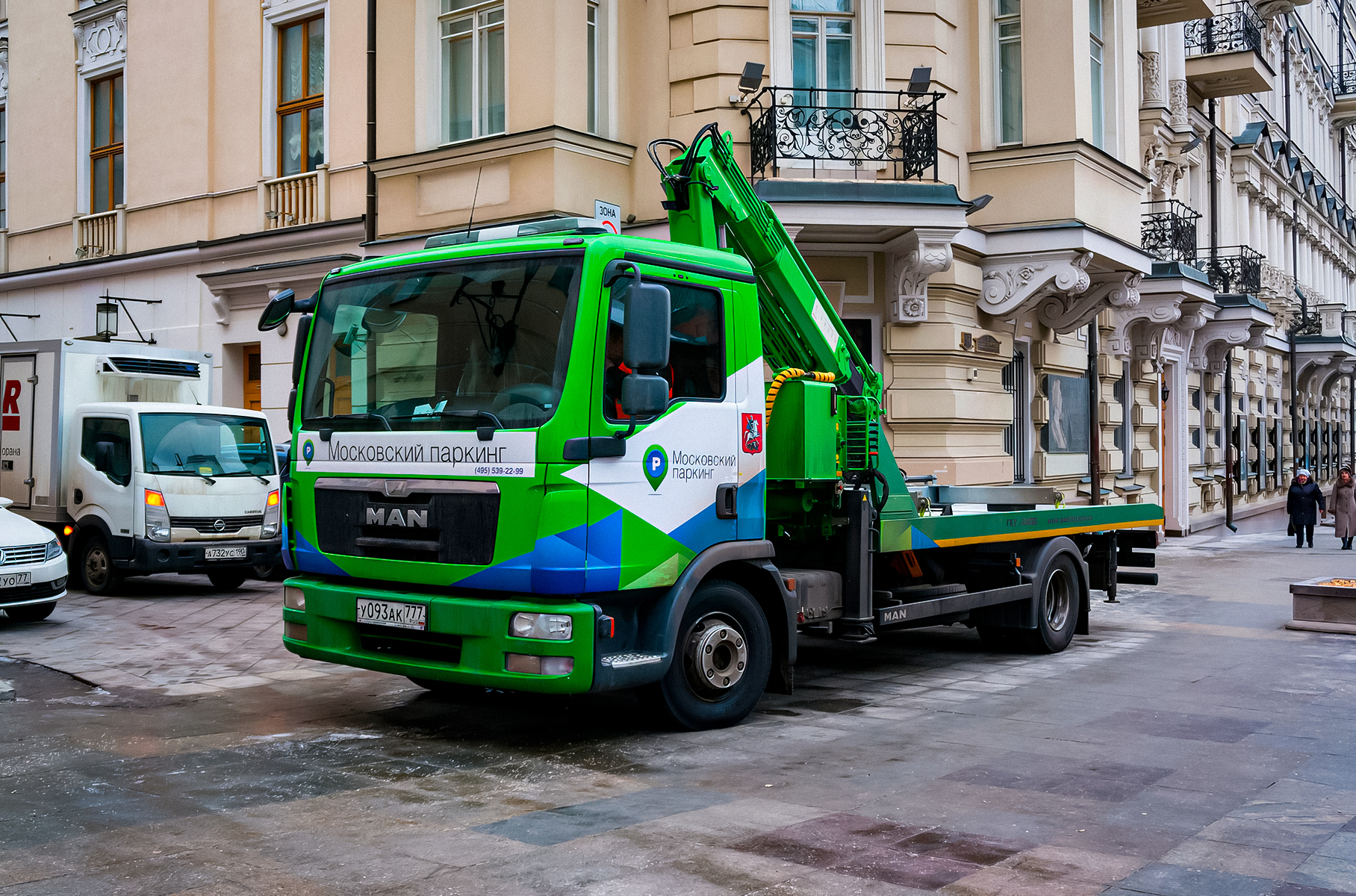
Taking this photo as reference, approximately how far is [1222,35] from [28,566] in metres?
22.8

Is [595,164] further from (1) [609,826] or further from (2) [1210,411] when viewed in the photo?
(2) [1210,411]

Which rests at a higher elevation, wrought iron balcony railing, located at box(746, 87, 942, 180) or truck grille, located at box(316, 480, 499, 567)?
wrought iron balcony railing, located at box(746, 87, 942, 180)

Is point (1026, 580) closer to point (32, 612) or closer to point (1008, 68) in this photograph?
point (1008, 68)

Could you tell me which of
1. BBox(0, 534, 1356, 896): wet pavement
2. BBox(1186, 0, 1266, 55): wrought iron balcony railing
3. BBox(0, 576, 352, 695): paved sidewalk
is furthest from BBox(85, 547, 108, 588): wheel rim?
BBox(1186, 0, 1266, 55): wrought iron balcony railing

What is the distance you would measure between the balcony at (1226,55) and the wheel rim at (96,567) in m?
20.6

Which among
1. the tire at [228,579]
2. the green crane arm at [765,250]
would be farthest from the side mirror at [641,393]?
the tire at [228,579]

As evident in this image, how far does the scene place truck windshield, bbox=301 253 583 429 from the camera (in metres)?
6.52

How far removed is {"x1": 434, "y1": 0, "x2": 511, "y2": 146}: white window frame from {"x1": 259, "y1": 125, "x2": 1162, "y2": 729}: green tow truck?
24.4ft

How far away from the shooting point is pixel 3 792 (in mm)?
5766

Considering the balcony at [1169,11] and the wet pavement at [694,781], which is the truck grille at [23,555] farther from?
the balcony at [1169,11]

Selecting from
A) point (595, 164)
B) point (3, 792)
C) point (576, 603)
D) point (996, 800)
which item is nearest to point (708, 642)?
point (576, 603)

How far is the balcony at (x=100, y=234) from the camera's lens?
21250 mm

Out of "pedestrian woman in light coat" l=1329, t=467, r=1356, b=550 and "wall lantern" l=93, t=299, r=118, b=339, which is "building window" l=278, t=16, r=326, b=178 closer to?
"wall lantern" l=93, t=299, r=118, b=339

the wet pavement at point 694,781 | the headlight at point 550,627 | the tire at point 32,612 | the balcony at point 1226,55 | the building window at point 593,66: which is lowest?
the wet pavement at point 694,781
